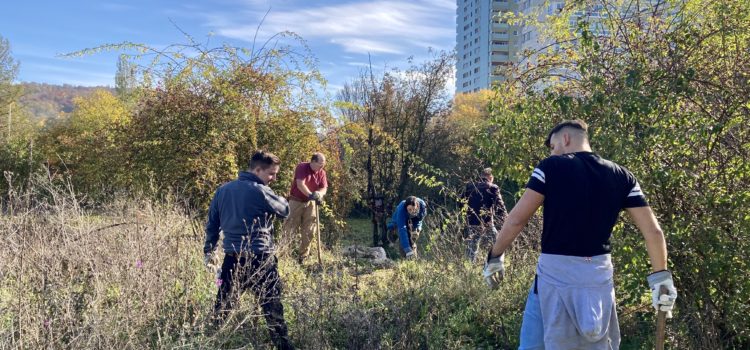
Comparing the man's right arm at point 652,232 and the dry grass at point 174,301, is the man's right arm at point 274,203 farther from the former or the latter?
the man's right arm at point 652,232

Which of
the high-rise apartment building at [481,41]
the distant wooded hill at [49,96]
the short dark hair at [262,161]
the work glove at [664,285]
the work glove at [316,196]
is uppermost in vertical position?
the high-rise apartment building at [481,41]

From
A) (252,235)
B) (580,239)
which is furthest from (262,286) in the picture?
(580,239)

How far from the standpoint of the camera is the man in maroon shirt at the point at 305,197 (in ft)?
23.0

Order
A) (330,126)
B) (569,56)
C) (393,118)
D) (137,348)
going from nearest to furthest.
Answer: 1. (137,348)
2. (569,56)
3. (330,126)
4. (393,118)

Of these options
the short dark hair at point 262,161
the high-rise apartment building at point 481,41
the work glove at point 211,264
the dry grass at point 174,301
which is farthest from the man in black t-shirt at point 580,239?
the high-rise apartment building at point 481,41

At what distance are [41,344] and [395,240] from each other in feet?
28.6

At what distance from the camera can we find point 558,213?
2.59 metres

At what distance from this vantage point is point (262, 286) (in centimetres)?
361

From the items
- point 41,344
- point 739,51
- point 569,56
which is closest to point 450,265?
point 569,56

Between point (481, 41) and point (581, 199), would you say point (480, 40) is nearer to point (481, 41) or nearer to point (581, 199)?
point (481, 41)

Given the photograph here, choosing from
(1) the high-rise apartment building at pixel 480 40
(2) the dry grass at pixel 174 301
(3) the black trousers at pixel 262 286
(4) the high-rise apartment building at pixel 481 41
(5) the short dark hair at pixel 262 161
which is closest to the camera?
(2) the dry grass at pixel 174 301

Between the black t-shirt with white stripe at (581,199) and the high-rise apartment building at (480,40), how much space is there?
5223 cm

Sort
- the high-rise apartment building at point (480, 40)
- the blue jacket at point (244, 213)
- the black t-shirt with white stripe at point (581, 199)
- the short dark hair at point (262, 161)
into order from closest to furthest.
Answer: the black t-shirt with white stripe at point (581, 199) < the blue jacket at point (244, 213) < the short dark hair at point (262, 161) < the high-rise apartment building at point (480, 40)

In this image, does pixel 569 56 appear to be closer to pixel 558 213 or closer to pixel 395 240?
pixel 558 213
